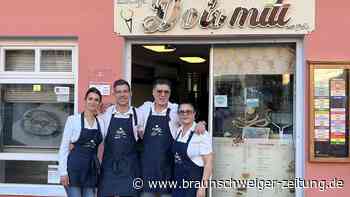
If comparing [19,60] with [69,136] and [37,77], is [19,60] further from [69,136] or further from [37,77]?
[69,136]

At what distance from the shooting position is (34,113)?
22.2 feet

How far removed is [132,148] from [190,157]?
58 cm

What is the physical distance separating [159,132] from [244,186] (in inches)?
60.3

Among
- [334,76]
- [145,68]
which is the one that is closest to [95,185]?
[334,76]

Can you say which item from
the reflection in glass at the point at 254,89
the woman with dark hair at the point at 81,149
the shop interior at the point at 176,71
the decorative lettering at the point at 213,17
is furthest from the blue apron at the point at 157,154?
the shop interior at the point at 176,71

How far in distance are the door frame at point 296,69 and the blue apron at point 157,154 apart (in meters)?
1.07

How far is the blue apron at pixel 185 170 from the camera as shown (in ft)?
17.6

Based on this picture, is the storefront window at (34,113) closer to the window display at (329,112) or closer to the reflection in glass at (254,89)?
the reflection in glass at (254,89)

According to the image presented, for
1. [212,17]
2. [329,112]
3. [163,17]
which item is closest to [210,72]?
[212,17]

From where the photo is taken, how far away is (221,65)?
654 centimetres

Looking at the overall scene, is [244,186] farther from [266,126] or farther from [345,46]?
[345,46]

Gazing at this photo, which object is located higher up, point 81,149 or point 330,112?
point 330,112

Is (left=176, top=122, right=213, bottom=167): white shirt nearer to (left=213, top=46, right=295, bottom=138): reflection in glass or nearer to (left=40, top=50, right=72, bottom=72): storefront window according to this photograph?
(left=213, top=46, right=295, bottom=138): reflection in glass

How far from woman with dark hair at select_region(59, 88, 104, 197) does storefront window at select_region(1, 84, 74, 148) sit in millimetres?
1247
